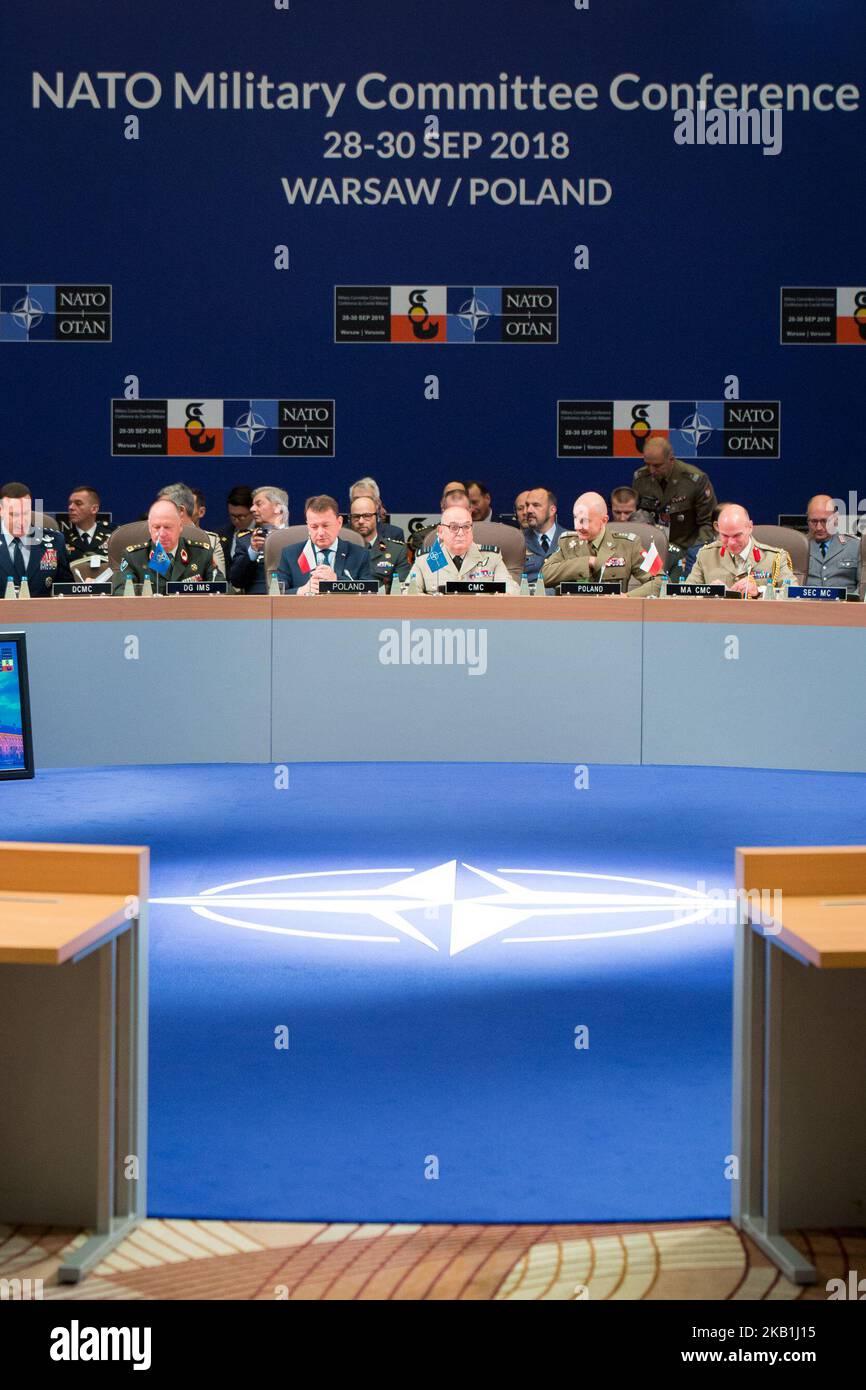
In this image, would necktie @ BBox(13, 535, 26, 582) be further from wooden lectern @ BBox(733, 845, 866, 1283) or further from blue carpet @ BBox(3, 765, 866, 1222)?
wooden lectern @ BBox(733, 845, 866, 1283)

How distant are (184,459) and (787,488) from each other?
4.29m

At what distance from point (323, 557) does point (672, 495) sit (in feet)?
9.96

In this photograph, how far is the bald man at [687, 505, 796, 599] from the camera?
7965 millimetres

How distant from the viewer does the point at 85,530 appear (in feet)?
33.6

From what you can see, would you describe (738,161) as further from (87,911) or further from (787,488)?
(87,911)

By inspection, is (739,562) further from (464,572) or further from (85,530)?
(85,530)

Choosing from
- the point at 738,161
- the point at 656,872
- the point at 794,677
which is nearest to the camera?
the point at 656,872

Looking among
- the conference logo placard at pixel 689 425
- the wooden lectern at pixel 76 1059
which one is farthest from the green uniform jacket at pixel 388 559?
the wooden lectern at pixel 76 1059

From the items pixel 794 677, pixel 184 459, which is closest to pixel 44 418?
pixel 184 459

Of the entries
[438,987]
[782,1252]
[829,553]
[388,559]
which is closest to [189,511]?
[388,559]

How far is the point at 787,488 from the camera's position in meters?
11.6

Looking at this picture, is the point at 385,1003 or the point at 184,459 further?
the point at 184,459

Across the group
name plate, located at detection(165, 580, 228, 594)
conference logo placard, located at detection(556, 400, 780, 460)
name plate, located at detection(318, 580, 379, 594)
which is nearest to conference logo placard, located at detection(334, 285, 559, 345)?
conference logo placard, located at detection(556, 400, 780, 460)

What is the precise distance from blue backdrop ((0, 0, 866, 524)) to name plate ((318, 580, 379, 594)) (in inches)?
154
